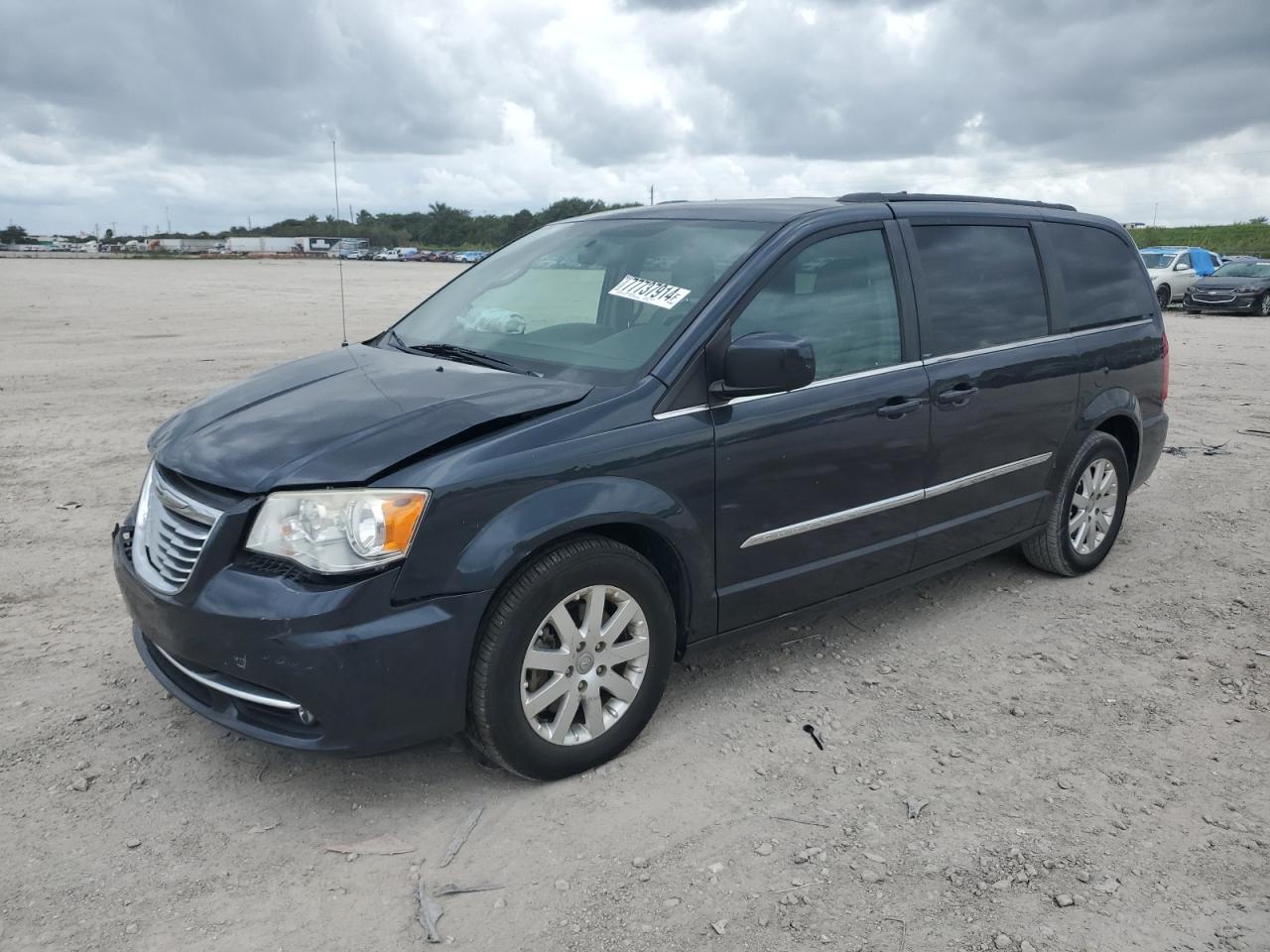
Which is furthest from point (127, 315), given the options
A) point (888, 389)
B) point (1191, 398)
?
point (888, 389)

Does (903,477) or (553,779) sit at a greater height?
(903,477)

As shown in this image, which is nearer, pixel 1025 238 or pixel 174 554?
pixel 174 554

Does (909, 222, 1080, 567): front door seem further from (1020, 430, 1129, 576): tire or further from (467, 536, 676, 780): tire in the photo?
(467, 536, 676, 780): tire

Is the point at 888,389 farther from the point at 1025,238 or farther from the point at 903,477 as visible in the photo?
the point at 1025,238

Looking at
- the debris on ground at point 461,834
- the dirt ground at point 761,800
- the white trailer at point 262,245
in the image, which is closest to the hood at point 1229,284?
the dirt ground at point 761,800

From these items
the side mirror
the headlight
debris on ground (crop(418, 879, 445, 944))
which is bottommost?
debris on ground (crop(418, 879, 445, 944))

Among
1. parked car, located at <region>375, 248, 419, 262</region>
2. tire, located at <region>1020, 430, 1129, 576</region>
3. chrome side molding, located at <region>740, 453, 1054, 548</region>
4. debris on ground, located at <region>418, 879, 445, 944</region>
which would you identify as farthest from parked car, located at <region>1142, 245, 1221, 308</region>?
parked car, located at <region>375, 248, 419, 262</region>

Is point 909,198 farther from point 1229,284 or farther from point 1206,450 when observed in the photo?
point 1229,284

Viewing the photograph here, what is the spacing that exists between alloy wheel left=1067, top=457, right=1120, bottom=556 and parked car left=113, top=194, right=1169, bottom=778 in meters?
0.26

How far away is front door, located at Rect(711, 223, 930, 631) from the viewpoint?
12.0 feet

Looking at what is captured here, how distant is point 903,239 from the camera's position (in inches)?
170

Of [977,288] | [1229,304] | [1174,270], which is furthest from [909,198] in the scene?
[1174,270]

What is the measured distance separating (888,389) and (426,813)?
7.53 ft

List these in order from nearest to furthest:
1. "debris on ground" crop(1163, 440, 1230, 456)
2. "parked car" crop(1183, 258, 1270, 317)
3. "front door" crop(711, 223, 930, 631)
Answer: "front door" crop(711, 223, 930, 631), "debris on ground" crop(1163, 440, 1230, 456), "parked car" crop(1183, 258, 1270, 317)
